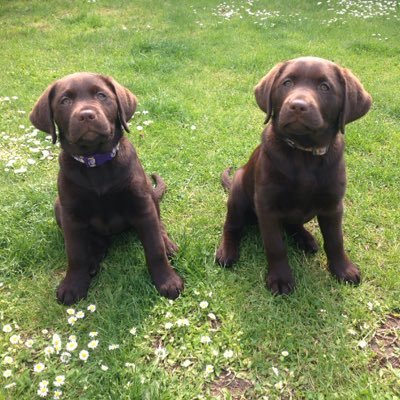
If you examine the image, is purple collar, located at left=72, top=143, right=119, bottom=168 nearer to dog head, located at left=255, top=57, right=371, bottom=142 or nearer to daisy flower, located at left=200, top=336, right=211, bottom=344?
dog head, located at left=255, top=57, right=371, bottom=142

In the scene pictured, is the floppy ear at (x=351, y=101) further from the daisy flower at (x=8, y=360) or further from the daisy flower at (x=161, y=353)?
the daisy flower at (x=8, y=360)

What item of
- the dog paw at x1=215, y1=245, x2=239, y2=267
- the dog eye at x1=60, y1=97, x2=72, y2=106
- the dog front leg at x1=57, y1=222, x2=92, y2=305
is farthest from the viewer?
the dog paw at x1=215, y1=245, x2=239, y2=267

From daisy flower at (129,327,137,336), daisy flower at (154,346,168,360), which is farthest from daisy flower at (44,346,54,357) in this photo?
daisy flower at (154,346,168,360)

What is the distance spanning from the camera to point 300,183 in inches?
107

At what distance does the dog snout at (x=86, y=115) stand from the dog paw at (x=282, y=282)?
5.04 feet

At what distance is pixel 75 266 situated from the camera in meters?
3.07

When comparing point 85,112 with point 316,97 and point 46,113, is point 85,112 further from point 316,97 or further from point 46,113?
point 316,97

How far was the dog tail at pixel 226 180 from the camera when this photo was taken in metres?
4.01

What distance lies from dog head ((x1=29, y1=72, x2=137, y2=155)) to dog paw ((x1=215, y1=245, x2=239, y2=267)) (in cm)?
111

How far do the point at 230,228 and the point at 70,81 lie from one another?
4.99ft

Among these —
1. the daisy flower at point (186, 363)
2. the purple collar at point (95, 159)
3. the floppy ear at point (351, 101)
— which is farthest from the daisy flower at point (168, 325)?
the floppy ear at point (351, 101)

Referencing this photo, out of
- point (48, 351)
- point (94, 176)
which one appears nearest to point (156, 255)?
point (94, 176)

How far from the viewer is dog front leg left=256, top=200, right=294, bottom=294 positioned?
114 inches

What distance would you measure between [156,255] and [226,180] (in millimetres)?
1273
